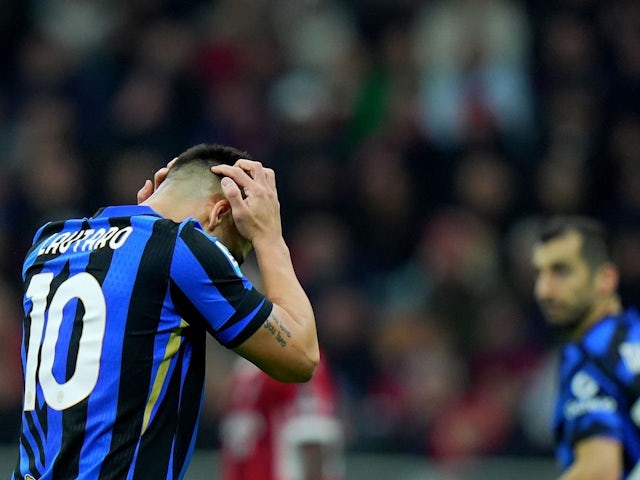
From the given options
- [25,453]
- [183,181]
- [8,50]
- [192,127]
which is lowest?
[25,453]

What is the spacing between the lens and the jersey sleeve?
3.79 m

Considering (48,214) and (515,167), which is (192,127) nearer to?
(48,214)

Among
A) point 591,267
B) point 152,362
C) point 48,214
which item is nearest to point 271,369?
point 152,362

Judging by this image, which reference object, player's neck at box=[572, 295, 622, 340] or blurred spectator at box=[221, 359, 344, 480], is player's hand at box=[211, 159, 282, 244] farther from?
blurred spectator at box=[221, 359, 344, 480]

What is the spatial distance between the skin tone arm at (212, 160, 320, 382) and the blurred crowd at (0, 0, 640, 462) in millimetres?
5198

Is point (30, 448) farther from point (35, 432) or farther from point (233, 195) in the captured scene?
point (233, 195)

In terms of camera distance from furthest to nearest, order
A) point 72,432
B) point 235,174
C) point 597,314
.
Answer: point 597,314 → point 235,174 → point 72,432

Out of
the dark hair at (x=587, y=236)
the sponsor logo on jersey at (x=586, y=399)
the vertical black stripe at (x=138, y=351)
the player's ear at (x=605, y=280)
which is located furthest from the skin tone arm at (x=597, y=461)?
the vertical black stripe at (x=138, y=351)

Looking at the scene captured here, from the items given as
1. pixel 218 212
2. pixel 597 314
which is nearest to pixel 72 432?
pixel 218 212

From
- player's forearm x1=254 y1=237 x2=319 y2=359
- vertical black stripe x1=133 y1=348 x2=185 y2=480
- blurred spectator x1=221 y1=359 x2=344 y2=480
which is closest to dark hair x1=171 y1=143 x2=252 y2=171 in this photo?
player's forearm x1=254 y1=237 x2=319 y2=359

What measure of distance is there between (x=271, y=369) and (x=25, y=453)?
2.46 feet

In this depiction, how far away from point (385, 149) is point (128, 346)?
25.5 feet

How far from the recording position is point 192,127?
38.3ft

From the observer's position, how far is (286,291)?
4.02 meters
